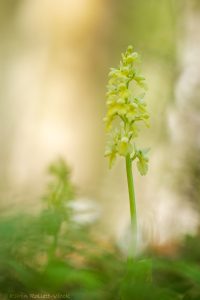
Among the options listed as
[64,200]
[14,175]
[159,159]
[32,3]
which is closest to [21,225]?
[64,200]

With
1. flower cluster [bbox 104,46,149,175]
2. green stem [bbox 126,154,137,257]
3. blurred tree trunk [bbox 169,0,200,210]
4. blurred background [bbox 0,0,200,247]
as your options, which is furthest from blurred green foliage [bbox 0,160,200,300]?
blurred background [bbox 0,0,200,247]

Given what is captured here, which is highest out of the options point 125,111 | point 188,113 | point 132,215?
point 188,113

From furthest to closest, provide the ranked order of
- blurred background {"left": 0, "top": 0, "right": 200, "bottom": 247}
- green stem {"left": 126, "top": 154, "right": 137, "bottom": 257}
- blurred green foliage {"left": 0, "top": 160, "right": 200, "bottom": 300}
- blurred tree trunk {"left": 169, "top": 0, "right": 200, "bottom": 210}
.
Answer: blurred background {"left": 0, "top": 0, "right": 200, "bottom": 247} → blurred tree trunk {"left": 169, "top": 0, "right": 200, "bottom": 210} → green stem {"left": 126, "top": 154, "right": 137, "bottom": 257} → blurred green foliage {"left": 0, "top": 160, "right": 200, "bottom": 300}

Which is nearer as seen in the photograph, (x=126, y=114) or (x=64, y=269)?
A: (x=64, y=269)

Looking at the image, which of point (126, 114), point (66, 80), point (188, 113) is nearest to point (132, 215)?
point (126, 114)

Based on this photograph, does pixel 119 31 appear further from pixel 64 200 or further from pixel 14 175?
pixel 64 200

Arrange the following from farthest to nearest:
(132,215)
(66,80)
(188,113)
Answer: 1. (66,80)
2. (188,113)
3. (132,215)

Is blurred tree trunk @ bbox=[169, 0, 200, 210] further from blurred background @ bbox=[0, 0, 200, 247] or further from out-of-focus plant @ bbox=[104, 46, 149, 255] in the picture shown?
out-of-focus plant @ bbox=[104, 46, 149, 255]

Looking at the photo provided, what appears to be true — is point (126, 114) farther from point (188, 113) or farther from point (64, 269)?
point (188, 113)
